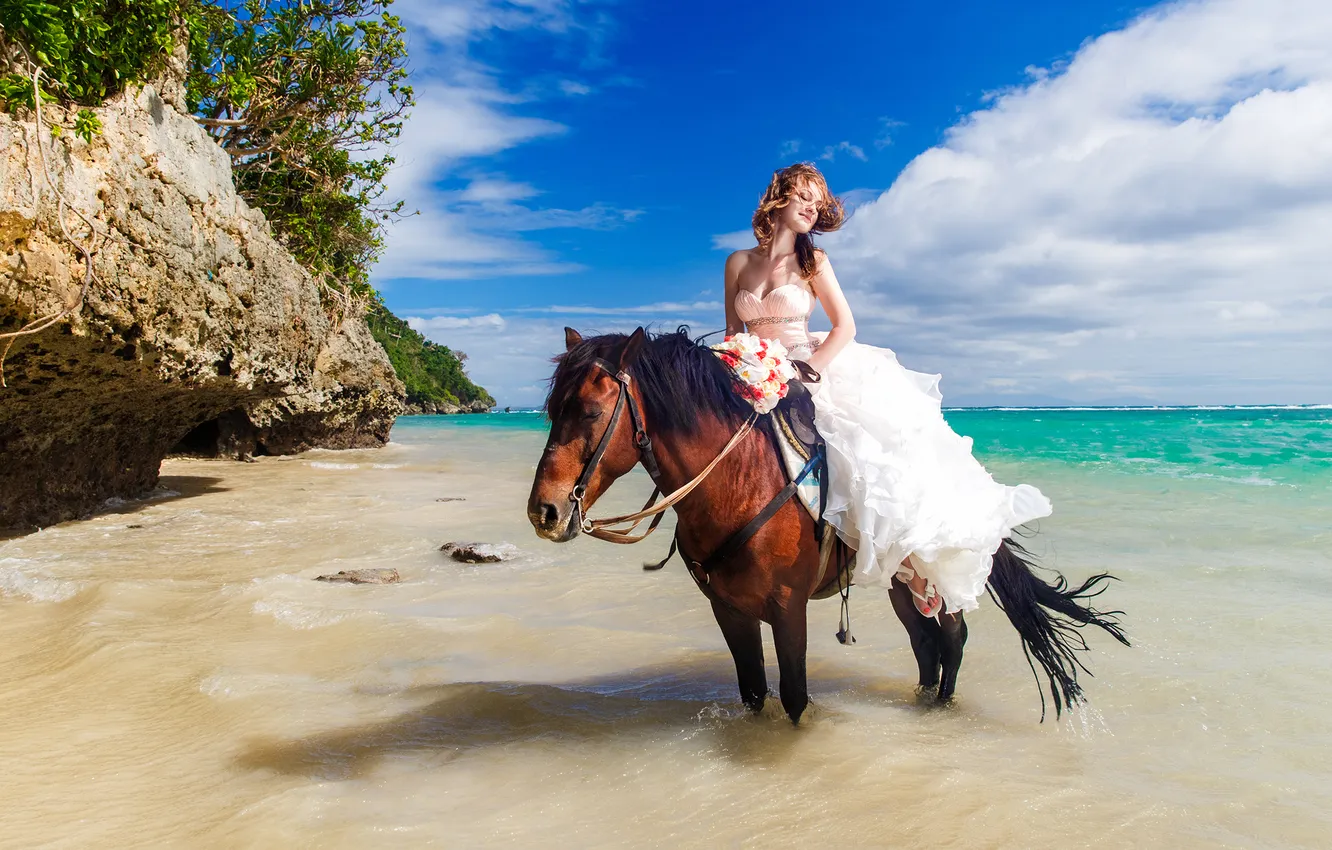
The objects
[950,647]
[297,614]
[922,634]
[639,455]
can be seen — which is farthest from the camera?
[297,614]

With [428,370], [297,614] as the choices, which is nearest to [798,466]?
[297,614]

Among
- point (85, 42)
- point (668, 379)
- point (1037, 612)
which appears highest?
point (85, 42)

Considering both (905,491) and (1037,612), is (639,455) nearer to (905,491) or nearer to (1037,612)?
(905,491)

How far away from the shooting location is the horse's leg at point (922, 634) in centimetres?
384

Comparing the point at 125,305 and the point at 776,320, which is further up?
the point at 125,305

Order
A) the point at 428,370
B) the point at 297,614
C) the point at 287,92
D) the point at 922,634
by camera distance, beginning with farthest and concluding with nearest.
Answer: the point at 428,370, the point at 287,92, the point at 297,614, the point at 922,634

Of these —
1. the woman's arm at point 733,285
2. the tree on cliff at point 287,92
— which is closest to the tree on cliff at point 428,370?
the tree on cliff at point 287,92

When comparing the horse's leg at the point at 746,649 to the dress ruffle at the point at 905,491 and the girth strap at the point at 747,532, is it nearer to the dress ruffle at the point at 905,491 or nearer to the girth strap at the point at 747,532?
the girth strap at the point at 747,532

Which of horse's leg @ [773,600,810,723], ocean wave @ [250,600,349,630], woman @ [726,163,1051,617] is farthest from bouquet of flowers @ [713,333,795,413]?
ocean wave @ [250,600,349,630]

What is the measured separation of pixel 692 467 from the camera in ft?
9.94

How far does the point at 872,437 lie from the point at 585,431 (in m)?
1.33

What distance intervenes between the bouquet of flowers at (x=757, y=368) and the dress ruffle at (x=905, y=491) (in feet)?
1.17

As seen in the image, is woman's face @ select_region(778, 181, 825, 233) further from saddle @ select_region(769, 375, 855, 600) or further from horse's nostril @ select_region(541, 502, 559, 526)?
horse's nostril @ select_region(541, 502, 559, 526)

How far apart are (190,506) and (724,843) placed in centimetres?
953
